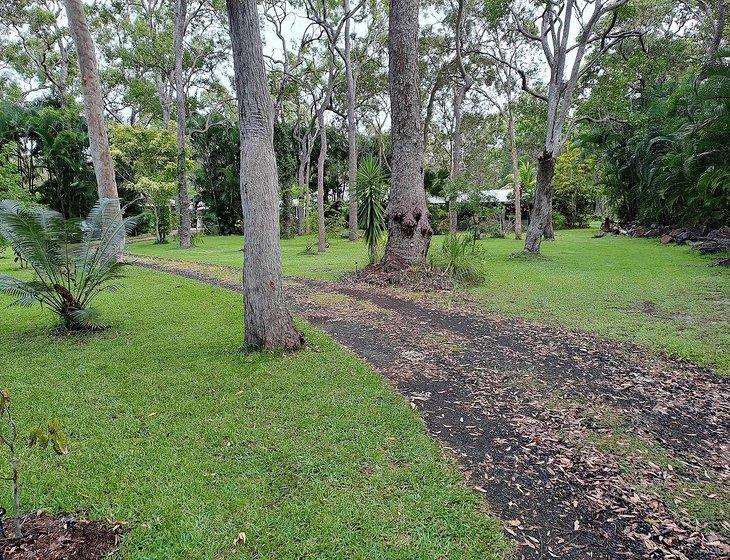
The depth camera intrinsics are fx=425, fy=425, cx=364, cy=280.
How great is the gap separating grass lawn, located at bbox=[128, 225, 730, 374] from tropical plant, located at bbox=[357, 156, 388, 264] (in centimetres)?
116

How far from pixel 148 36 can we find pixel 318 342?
19051 millimetres

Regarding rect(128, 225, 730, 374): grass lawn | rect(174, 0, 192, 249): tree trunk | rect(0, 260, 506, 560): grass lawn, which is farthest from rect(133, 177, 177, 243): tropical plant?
rect(0, 260, 506, 560): grass lawn

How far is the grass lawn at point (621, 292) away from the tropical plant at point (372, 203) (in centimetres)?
116

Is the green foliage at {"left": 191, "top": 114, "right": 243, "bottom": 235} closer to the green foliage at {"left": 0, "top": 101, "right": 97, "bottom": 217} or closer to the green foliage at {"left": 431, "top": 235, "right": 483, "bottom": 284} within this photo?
the green foliage at {"left": 0, "top": 101, "right": 97, "bottom": 217}

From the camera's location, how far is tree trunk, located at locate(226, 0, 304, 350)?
12.5 feet

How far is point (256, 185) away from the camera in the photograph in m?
3.93

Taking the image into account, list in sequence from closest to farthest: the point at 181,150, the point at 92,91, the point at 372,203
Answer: the point at 372,203 → the point at 92,91 → the point at 181,150

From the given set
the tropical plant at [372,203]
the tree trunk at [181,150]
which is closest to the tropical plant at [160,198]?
the tree trunk at [181,150]

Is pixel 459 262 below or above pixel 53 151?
below

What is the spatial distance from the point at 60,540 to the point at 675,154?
13.1 m

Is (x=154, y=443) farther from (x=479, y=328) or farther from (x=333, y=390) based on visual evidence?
(x=479, y=328)

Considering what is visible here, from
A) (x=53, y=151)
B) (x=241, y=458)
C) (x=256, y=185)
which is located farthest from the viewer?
(x=53, y=151)

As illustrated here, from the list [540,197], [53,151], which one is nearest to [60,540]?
[540,197]

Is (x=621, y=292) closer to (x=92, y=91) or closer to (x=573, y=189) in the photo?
(x=92, y=91)
